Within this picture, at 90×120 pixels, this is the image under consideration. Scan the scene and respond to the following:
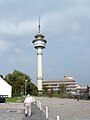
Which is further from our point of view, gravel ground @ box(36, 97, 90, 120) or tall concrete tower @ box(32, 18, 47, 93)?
tall concrete tower @ box(32, 18, 47, 93)

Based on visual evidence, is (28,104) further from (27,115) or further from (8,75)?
(8,75)

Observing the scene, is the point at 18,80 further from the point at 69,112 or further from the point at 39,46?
the point at 69,112

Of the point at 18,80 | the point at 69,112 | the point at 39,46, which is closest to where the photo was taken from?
the point at 69,112

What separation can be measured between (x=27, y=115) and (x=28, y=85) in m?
94.7

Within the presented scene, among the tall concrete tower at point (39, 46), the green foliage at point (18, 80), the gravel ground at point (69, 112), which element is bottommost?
the gravel ground at point (69, 112)

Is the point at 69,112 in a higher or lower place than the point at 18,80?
lower

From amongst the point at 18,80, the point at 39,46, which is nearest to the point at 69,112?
the point at 18,80

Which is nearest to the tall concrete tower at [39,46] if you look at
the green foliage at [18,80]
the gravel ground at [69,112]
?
the green foliage at [18,80]

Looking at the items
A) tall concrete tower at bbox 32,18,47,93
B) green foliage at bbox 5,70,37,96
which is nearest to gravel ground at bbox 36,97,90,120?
green foliage at bbox 5,70,37,96

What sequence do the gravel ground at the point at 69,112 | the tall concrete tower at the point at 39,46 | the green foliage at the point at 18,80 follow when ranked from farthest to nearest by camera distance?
the tall concrete tower at the point at 39,46, the green foliage at the point at 18,80, the gravel ground at the point at 69,112

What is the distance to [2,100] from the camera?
49.9 metres

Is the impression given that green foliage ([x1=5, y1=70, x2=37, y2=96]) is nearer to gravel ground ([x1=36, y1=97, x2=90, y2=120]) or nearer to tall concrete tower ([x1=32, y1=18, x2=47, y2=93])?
tall concrete tower ([x1=32, y1=18, x2=47, y2=93])

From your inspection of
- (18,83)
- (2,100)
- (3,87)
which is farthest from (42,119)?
(18,83)

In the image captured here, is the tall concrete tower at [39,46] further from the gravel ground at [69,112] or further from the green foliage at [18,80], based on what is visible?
the gravel ground at [69,112]
